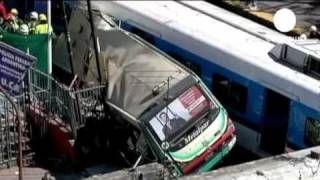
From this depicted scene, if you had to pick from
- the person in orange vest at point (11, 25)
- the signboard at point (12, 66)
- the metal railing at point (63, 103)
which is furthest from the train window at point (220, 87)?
the person in orange vest at point (11, 25)

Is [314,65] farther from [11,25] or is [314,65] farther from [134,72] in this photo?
[11,25]

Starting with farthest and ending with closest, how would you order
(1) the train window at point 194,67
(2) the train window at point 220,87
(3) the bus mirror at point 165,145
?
1. (1) the train window at point 194,67
2. (2) the train window at point 220,87
3. (3) the bus mirror at point 165,145

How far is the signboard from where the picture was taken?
15461mm

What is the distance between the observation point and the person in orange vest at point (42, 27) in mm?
17517

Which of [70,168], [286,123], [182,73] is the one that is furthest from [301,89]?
[70,168]

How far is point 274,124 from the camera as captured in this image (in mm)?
15664

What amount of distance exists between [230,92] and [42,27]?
463 centimetres

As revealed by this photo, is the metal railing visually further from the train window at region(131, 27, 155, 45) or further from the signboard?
the train window at region(131, 27, 155, 45)

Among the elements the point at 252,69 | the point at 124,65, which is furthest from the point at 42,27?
the point at 252,69

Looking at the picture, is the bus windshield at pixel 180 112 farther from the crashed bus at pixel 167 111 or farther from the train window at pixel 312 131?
the train window at pixel 312 131

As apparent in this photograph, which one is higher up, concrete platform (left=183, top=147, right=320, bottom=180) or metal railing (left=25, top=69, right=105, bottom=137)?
concrete platform (left=183, top=147, right=320, bottom=180)

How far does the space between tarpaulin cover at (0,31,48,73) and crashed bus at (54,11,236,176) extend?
152 centimetres

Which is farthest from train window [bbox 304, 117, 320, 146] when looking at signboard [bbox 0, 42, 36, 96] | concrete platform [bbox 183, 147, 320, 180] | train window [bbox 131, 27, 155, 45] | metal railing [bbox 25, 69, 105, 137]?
signboard [bbox 0, 42, 36, 96]

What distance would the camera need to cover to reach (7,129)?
49.6ft
